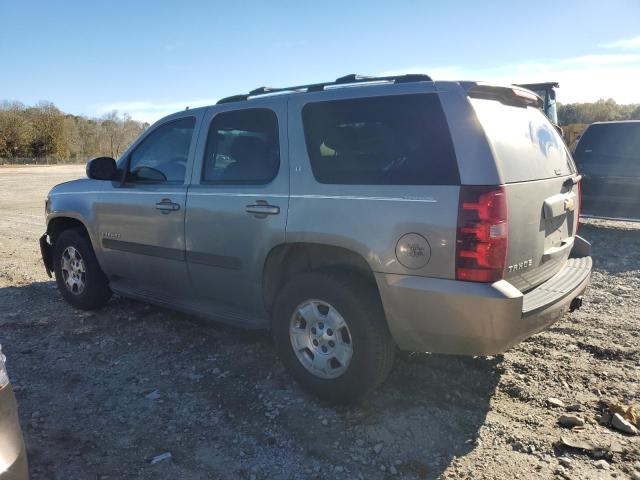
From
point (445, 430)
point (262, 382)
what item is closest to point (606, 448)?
point (445, 430)

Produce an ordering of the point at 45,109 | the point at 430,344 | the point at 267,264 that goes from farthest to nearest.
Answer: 1. the point at 45,109
2. the point at 267,264
3. the point at 430,344

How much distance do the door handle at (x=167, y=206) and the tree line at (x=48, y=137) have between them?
2026 inches

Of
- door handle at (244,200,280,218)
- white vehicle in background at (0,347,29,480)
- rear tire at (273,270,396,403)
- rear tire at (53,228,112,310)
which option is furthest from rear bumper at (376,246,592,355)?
rear tire at (53,228,112,310)

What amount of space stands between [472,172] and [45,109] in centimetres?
7354

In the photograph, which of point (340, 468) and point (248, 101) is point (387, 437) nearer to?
point (340, 468)

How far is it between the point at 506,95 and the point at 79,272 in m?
4.38

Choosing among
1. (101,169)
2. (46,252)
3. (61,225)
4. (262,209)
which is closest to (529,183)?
(262,209)

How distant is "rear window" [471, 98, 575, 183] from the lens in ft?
9.37

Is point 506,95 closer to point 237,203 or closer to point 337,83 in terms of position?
point 337,83

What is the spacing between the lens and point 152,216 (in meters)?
4.34

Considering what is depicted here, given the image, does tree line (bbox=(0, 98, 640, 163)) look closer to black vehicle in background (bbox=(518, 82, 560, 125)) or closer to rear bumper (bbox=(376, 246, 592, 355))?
black vehicle in background (bbox=(518, 82, 560, 125))

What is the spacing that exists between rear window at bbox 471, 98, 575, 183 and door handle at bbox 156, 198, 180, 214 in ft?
8.03

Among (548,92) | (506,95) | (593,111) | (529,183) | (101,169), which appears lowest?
(529,183)

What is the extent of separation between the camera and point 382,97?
3160 millimetres
